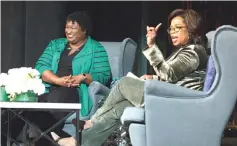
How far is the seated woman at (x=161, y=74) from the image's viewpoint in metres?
3.37

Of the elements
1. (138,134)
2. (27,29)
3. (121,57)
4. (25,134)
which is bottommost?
(25,134)

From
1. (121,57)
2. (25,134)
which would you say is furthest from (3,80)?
(121,57)

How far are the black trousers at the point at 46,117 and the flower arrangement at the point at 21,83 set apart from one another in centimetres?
32

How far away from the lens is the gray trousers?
3371 millimetres

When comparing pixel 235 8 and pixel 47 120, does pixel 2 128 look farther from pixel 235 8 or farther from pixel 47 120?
pixel 235 8

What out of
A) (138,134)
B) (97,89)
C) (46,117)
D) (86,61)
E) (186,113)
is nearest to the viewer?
(186,113)

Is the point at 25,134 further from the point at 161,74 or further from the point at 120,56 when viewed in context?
the point at 120,56

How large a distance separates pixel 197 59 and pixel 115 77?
122 cm

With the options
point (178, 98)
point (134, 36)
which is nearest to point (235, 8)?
point (134, 36)

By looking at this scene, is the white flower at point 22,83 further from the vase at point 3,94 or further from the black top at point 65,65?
the black top at point 65,65

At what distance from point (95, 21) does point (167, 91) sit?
2.85 meters

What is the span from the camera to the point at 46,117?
3828mm

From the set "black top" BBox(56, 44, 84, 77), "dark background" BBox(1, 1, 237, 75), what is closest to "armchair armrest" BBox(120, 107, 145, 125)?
"black top" BBox(56, 44, 84, 77)

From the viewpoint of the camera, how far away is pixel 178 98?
9.61 feet
